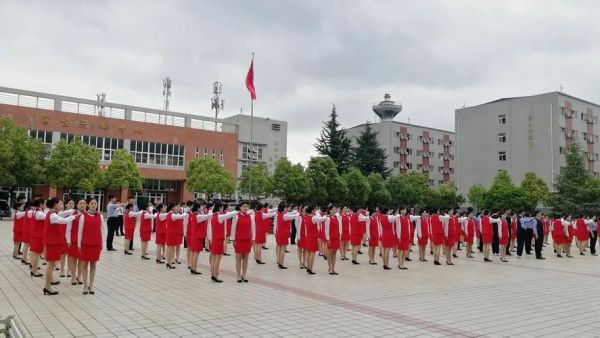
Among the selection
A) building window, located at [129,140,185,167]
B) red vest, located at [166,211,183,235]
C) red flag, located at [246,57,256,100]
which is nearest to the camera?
red vest, located at [166,211,183,235]

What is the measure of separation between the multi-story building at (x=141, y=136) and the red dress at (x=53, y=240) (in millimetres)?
34829

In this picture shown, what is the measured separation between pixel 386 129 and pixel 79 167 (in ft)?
142

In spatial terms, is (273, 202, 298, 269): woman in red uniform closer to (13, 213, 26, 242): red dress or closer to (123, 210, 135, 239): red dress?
(123, 210, 135, 239): red dress

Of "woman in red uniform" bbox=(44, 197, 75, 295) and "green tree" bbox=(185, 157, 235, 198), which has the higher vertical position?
"green tree" bbox=(185, 157, 235, 198)

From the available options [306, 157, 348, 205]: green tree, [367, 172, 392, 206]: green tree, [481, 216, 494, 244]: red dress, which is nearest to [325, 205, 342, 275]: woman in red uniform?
[481, 216, 494, 244]: red dress

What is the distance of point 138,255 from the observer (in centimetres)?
1376

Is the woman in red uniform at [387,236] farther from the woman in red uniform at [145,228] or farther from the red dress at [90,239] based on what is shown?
the red dress at [90,239]

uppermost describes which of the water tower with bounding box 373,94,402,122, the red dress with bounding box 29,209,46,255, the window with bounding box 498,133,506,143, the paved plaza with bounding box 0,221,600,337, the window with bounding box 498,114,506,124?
the water tower with bounding box 373,94,402,122

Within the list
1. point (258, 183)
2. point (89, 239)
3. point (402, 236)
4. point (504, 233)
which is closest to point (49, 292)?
point (89, 239)

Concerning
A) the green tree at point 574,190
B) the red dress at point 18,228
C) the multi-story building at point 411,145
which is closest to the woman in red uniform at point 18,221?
the red dress at point 18,228

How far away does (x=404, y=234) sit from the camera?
41.4ft

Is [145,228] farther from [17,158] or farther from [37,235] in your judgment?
[17,158]

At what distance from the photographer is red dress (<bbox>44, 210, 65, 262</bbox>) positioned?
7.77 meters

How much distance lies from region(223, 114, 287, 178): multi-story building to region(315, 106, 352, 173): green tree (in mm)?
21301
